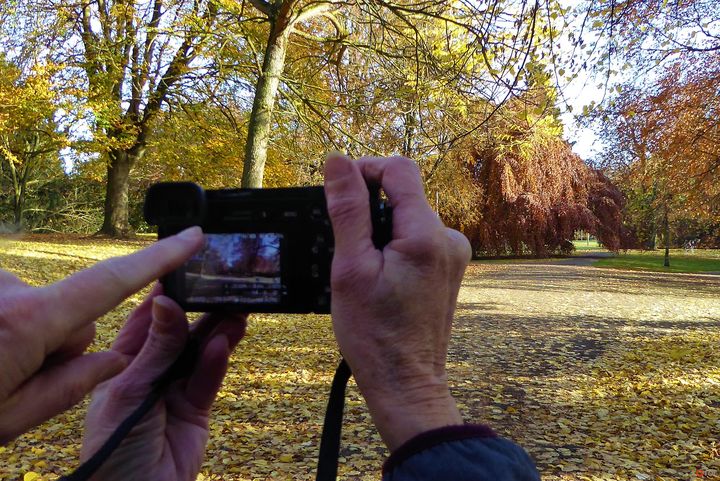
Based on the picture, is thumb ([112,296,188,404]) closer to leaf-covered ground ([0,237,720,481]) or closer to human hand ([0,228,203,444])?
human hand ([0,228,203,444])

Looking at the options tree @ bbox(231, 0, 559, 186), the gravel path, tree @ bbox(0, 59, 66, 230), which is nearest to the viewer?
the gravel path

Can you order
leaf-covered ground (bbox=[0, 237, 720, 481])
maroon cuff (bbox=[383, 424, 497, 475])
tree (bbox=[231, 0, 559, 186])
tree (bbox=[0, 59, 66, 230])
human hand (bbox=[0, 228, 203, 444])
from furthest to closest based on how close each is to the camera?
tree (bbox=[0, 59, 66, 230]), tree (bbox=[231, 0, 559, 186]), leaf-covered ground (bbox=[0, 237, 720, 481]), maroon cuff (bbox=[383, 424, 497, 475]), human hand (bbox=[0, 228, 203, 444])

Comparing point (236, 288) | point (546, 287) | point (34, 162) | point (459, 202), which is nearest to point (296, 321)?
point (236, 288)

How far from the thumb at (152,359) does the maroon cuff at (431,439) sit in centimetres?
51

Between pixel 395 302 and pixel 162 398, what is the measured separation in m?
0.62

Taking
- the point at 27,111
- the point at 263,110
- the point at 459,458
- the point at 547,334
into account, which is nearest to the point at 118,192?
the point at 27,111

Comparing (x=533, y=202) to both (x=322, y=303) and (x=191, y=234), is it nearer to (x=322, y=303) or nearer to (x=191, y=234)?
(x=322, y=303)

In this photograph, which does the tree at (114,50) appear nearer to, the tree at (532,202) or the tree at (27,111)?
the tree at (27,111)

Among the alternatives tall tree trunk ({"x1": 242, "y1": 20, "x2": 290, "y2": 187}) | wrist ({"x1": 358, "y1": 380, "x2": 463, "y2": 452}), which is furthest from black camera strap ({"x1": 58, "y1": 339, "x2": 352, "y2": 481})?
tall tree trunk ({"x1": 242, "y1": 20, "x2": 290, "y2": 187})

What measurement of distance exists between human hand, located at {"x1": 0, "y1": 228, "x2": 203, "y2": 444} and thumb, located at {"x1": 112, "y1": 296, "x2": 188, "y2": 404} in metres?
0.19

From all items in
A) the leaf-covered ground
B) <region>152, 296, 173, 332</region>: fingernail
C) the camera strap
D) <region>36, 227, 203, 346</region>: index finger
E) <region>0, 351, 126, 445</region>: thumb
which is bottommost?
the leaf-covered ground

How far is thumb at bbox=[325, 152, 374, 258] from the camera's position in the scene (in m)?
0.94

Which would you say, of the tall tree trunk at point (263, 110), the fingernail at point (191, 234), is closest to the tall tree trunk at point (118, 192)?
the tall tree trunk at point (263, 110)

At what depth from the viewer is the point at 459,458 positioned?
81 cm
